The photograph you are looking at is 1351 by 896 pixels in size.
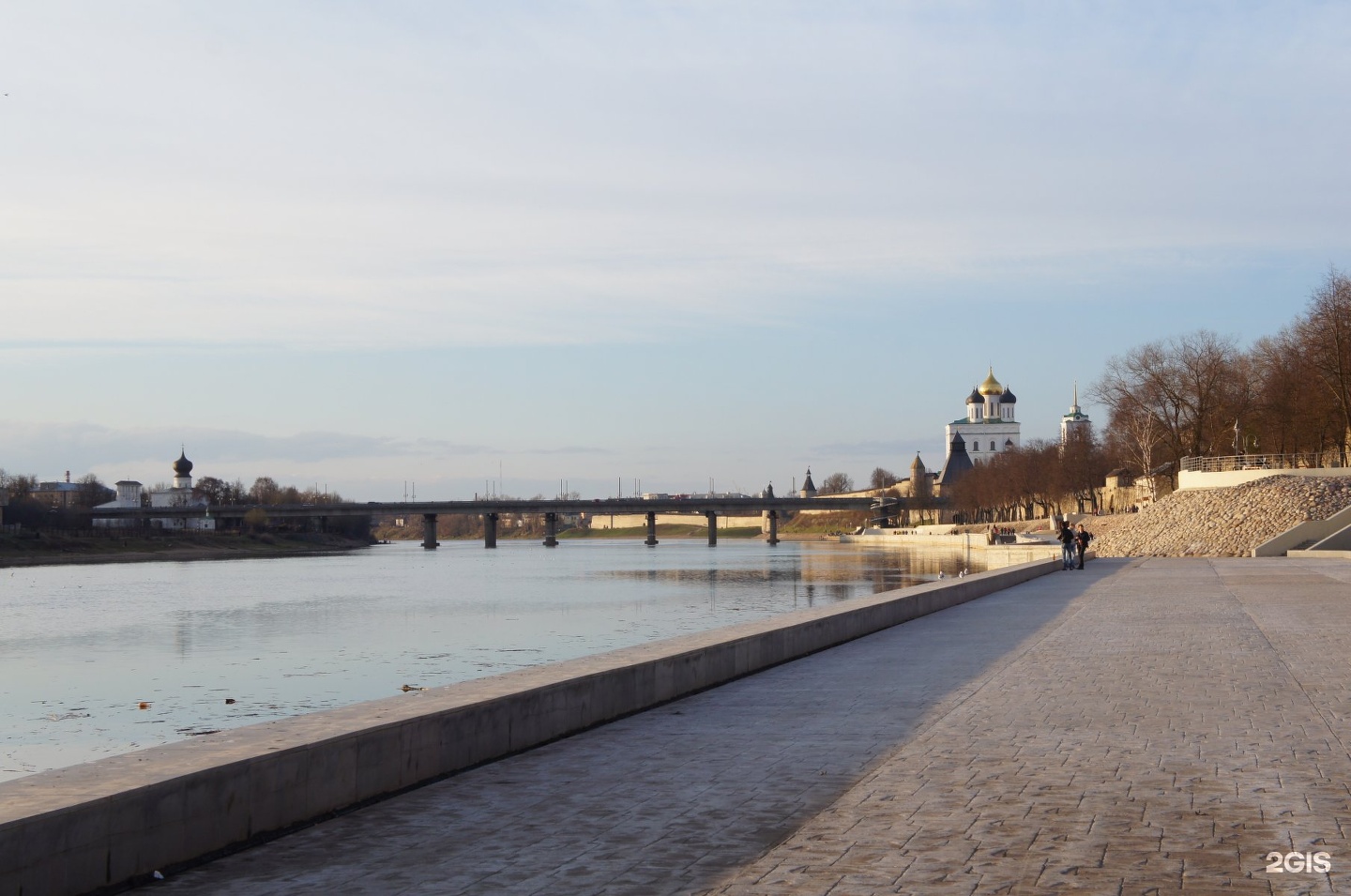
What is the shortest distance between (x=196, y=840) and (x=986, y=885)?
3828 mm

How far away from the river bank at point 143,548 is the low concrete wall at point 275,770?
88.4m

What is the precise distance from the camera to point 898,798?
8109 mm

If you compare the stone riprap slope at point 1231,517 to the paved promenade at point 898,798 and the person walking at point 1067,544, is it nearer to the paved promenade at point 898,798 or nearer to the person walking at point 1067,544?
the person walking at point 1067,544

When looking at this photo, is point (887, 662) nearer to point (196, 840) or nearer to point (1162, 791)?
point (1162, 791)

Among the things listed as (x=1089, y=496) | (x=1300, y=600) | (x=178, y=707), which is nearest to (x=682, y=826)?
(x=178, y=707)

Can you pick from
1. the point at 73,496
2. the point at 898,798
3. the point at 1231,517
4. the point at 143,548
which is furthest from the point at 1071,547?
the point at 73,496

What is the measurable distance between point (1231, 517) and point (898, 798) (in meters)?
60.7

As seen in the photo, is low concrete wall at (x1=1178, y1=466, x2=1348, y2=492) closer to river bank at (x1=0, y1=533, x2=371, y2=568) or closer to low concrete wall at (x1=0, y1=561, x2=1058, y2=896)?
low concrete wall at (x1=0, y1=561, x2=1058, y2=896)

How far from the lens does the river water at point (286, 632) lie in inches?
768

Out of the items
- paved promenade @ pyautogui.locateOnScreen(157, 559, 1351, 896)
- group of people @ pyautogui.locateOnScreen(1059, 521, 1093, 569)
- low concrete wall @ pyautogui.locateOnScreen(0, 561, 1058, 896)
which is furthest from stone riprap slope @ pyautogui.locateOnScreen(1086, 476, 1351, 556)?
low concrete wall @ pyautogui.locateOnScreen(0, 561, 1058, 896)

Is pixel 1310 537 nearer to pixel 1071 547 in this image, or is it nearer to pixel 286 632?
pixel 1071 547

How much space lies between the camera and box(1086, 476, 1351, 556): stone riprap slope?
61094 millimetres

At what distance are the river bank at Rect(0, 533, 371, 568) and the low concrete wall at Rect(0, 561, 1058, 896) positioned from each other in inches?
3480

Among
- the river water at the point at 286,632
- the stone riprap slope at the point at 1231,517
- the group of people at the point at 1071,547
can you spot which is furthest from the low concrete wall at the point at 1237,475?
the group of people at the point at 1071,547
